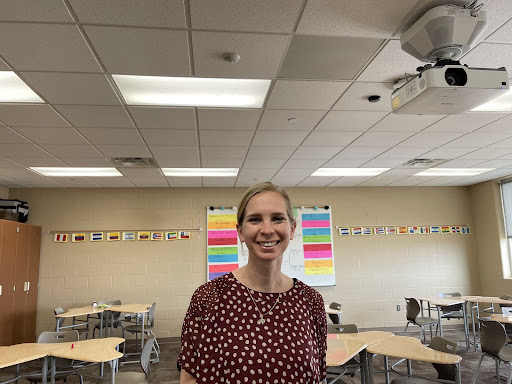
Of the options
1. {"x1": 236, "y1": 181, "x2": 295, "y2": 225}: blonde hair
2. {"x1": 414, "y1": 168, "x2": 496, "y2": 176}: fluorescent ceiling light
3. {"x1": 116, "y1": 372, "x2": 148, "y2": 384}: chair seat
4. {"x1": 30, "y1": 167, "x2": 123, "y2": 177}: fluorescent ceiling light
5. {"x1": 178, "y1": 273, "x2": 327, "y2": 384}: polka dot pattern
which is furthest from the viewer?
{"x1": 414, "y1": 168, "x2": 496, "y2": 176}: fluorescent ceiling light

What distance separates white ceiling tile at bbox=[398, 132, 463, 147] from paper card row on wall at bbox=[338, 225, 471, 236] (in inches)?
127

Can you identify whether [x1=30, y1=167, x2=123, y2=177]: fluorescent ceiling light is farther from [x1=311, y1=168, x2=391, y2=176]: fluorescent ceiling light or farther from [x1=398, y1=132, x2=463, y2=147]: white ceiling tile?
[x1=398, y1=132, x2=463, y2=147]: white ceiling tile

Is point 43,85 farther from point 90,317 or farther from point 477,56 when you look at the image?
point 90,317

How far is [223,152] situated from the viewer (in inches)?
212

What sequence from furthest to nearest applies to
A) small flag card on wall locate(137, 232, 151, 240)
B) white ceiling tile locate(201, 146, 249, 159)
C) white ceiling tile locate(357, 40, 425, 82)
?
1. small flag card on wall locate(137, 232, 151, 240)
2. white ceiling tile locate(201, 146, 249, 159)
3. white ceiling tile locate(357, 40, 425, 82)

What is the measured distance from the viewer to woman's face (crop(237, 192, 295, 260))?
116 centimetres

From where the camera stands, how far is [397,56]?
2863 mm

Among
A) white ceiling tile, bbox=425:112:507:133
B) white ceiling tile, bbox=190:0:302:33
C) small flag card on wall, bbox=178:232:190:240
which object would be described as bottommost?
small flag card on wall, bbox=178:232:190:240

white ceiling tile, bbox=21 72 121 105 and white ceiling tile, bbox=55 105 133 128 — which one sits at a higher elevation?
white ceiling tile, bbox=21 72 121 105

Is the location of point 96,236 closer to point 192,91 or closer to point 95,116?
point 95,116

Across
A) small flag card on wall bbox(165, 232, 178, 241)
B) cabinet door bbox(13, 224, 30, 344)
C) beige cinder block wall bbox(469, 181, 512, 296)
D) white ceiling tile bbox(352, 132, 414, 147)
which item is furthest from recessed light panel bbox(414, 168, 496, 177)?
cabinet door bbox(13, 224, 30, 344)

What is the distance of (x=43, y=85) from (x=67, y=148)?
1.96 m

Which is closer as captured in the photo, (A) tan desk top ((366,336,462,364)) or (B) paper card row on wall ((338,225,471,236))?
(A) tan desk top ((366,336,462,364))

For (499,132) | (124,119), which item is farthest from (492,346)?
(124,119)
